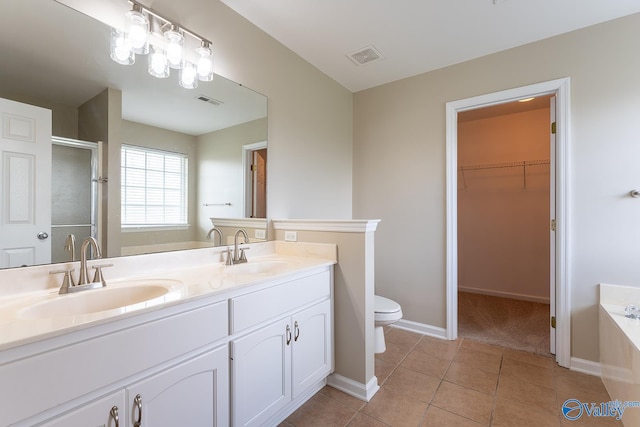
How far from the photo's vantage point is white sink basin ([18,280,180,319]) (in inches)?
38.3

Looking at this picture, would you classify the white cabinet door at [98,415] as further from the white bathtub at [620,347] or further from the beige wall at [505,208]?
the beige wall at [505,208]

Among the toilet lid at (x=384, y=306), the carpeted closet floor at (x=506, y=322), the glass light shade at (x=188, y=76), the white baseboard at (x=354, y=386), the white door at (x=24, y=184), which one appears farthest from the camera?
the carpeted closet floor at (x=506, y=322)

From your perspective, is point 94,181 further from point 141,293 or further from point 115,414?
point 115,414

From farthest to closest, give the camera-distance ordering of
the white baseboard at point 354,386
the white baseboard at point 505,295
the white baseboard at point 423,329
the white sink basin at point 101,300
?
the white baseboard at point 505,295, the white baseboard at point 423,329, the white baseboard at point 354,386, the white sink basin at point 101,300

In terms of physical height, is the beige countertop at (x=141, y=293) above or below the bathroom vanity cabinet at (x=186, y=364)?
above

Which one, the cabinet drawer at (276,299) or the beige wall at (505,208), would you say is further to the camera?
the beige wall at (505,208)

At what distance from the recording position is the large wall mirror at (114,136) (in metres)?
1.17

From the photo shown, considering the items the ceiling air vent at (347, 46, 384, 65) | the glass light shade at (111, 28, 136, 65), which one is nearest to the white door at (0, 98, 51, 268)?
the glass light shade at (111, 28, 136, 65)

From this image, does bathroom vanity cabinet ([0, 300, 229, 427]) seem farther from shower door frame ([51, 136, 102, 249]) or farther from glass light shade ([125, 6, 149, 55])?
glass light shade ([125, 6, 149, 55])

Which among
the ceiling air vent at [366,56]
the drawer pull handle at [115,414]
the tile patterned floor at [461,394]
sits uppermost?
the ceiling air vent at [366,56]

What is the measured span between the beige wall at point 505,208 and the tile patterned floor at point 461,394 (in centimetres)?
167

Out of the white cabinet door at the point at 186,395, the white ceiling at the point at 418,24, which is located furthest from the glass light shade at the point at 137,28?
the white cabinet door at the point at 186,395

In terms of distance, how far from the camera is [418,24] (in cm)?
203

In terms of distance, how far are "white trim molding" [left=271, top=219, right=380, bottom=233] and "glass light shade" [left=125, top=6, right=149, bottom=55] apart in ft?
4.24
